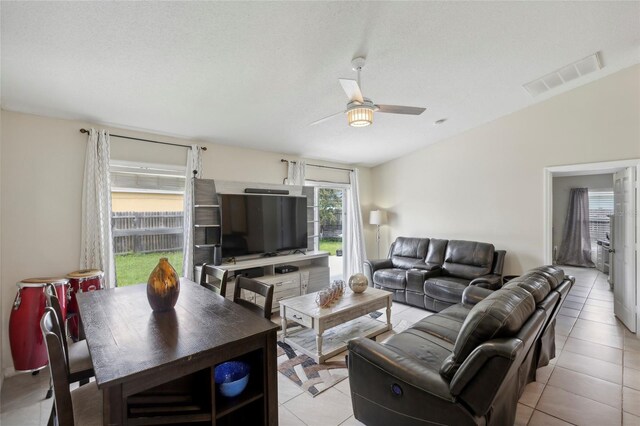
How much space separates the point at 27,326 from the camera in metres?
2.50

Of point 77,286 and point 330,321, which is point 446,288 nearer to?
point 330,321

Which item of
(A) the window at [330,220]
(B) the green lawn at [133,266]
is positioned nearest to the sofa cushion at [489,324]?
(B) the green lawn at [133,266]

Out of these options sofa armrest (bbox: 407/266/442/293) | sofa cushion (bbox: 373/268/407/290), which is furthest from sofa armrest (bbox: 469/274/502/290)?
sofa cushion (bbox: 373/268/407/290)

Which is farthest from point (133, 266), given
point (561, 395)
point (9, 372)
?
point (561, 395)

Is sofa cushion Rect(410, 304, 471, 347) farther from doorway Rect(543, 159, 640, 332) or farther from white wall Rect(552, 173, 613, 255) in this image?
white wall Rect(552, 173, 613, 255)

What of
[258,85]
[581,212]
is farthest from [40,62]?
[581,212]

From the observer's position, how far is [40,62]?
85.7 inches

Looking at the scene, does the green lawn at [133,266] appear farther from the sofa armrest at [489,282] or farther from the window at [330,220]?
the sofa armrest at [489,282]

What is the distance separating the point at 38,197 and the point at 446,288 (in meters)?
4.66

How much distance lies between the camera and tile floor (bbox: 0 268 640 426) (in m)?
2.07

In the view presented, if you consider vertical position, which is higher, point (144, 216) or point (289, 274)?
point (144, 216)

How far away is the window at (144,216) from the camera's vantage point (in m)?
3.46

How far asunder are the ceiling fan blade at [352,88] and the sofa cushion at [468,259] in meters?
3.19

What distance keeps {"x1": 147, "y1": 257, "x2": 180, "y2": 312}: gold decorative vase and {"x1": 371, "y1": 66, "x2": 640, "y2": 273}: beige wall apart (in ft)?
15.5
